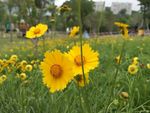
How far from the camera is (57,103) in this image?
6.66ft

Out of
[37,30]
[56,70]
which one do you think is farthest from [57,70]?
[37,30]

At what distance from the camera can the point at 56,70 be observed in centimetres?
122

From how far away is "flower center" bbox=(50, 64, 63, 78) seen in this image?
121 centimetres

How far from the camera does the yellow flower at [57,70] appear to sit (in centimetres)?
119

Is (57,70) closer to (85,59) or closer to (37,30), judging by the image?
(85,59)

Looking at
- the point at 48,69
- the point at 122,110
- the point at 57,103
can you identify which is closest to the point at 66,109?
the point at 57,103

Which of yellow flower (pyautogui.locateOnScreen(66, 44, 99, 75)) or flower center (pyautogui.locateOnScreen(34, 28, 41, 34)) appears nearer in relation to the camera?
yellow flower (pyautogui.locateOnScreen(66, 44, 99, 75))

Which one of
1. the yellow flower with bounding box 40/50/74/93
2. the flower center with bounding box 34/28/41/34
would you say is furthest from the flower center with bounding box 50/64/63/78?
the flower center with bounding box 34/28/41/34

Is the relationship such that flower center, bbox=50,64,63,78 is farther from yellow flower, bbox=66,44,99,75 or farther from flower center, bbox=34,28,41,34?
flower center, bbox=34,28,41,34

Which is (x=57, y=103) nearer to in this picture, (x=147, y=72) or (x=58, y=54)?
(x=58, y=54)

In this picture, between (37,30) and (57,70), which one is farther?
(37,30)

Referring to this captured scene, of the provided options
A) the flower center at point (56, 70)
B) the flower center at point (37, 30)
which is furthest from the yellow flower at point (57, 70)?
the flower center at point (37, 30)

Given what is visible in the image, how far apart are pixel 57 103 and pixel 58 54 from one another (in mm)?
856

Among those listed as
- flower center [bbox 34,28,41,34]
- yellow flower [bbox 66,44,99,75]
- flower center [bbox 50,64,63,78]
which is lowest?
flower center [bbox 50,64,63,78]
